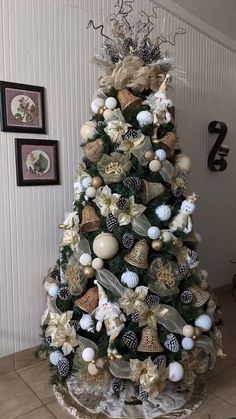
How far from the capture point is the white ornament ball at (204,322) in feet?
4.40

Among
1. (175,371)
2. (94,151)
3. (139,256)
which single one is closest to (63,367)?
(175,371)

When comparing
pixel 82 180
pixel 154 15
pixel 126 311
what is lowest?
pixel 126 311

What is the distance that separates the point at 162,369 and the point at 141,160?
2.69ft

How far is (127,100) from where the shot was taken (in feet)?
4.55

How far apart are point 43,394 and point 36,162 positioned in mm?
1096

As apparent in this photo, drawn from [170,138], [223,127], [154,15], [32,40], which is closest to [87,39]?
[32,40]

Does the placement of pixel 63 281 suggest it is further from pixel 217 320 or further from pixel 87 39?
pixel 87 39

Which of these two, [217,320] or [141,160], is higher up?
[141,160]

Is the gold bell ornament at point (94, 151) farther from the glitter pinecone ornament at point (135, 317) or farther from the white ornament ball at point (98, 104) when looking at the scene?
the glitter pinecone ornament at point (135, 317)

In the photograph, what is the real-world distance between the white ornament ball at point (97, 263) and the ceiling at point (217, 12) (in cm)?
185

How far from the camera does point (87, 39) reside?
1833 mm

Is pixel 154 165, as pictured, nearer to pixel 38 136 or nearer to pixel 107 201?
pixel 107 201

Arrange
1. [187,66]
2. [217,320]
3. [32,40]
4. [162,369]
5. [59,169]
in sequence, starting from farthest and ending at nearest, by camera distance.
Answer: [187,66]
[59,169]
[32,40]
[217,320]
[162,369]

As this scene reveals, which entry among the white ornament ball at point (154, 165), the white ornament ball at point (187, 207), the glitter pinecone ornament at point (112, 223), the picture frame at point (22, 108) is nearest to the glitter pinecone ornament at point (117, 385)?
the glitter pinecone ornament at point (112, 223)
